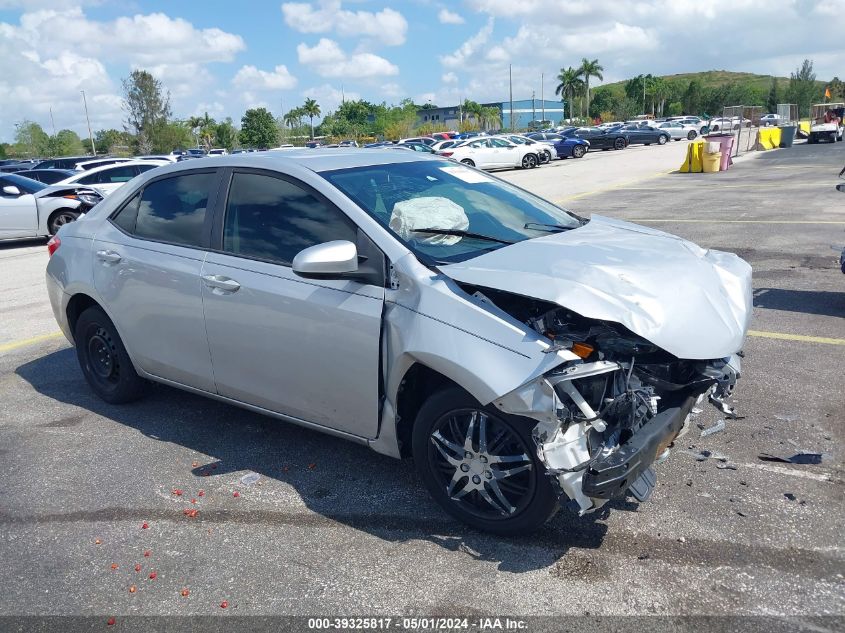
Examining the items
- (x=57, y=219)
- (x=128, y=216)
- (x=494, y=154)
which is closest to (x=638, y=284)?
(x=128, y=216)

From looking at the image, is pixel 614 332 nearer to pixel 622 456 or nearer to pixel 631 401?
pixel 631 401

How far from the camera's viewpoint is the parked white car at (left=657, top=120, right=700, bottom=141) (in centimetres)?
5368

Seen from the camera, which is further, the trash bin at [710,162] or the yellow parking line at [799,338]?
the trash bin at [710,162]

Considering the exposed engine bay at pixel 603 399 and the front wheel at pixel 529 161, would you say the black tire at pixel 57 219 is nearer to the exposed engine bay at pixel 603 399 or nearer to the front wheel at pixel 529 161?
the exposed engine bay at pixel 603 399

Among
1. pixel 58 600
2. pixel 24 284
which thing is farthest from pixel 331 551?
pixel 24 284

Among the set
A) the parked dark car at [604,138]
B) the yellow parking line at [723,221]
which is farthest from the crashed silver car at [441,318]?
the parked dark car at [604,138]

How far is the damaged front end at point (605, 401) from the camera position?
2934 millimetres

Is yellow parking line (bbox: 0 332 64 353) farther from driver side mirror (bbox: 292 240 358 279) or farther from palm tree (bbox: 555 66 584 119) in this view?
palm tree (bbox: 555 66 584 119)

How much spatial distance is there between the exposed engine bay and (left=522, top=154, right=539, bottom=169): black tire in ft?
104

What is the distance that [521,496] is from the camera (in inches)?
128

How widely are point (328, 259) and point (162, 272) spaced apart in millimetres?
1553

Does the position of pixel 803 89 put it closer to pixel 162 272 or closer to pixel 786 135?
pixel 786 135

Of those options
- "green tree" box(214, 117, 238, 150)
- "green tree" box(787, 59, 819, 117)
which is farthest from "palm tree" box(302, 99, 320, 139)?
"green tree" box(787, 59, 819, 117)

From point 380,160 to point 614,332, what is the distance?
6.31 feet
